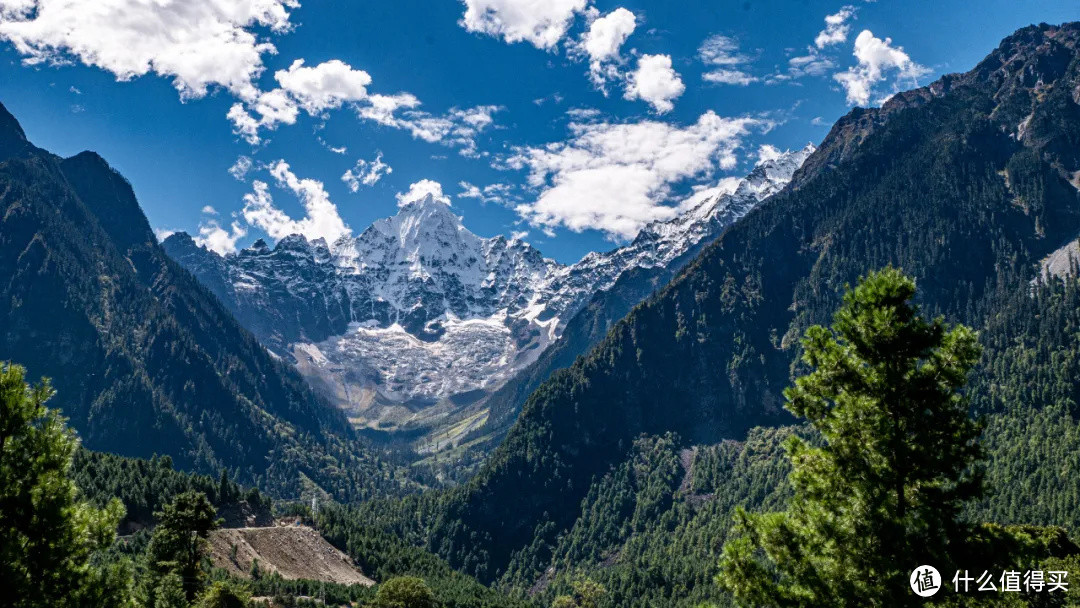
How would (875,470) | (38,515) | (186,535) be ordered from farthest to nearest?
(186,535) → (38,515) → (875,470)

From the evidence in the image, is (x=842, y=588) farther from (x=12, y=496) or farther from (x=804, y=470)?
(x=12, y=496)

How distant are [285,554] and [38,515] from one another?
148 meters

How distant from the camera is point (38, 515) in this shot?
23031 mm

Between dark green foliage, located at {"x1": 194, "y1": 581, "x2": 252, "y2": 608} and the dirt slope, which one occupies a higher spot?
dark green foliage, located at {"x1": 194, "y1": 581, "x2": 252, "y2": 608}

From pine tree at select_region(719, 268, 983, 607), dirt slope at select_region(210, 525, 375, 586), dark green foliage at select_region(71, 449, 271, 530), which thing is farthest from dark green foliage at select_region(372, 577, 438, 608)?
pine tree at select_region(719, 268, 983, 607)

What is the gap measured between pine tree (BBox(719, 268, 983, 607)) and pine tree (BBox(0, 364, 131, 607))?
20787 millimetres

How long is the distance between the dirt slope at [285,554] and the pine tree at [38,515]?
11880 centimetres

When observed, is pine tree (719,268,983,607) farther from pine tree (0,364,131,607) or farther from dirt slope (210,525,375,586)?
dirt slope (210,525,375,586)

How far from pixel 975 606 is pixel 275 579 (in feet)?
Answer: 427

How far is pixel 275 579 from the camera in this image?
131 meters

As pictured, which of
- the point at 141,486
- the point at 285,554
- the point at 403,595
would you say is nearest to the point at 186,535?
the point at 403,595

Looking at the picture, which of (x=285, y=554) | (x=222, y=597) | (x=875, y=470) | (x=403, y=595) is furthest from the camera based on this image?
(x=285, y=554)

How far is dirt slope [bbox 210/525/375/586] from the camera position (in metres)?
140

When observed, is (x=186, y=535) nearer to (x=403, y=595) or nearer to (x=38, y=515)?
(x=38, y=515)
